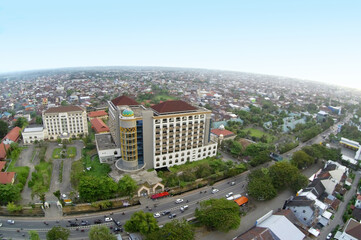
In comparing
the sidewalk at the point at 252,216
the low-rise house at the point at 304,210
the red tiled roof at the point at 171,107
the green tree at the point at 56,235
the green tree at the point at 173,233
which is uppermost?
the red tiled roof at the point at 171,107

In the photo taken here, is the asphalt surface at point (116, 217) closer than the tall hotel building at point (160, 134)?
Yes

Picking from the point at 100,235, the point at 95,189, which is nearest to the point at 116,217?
the point at 95,189

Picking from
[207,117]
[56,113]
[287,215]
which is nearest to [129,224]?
[287,215]

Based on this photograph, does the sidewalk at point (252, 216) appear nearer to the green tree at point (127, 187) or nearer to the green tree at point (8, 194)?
the green tree at point (127, 187)

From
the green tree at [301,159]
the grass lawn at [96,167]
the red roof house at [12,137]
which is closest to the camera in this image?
the grass lawn at [96,167]

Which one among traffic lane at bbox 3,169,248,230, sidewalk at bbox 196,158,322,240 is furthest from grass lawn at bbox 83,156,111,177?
sidewalk at bbox 196,158,322,240

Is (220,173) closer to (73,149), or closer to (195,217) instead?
(195,217)

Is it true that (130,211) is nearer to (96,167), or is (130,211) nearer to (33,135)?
(96,167)

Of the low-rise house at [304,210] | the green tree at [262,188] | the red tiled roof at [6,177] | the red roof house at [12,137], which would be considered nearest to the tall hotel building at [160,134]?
the green tree at [262,188]

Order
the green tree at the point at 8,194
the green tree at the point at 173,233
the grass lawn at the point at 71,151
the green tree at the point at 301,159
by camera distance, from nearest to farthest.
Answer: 1. the green tree at the point at 173,233
2. the green tree at the point at 8,194
3. the green tree at the point at 301,159
4. the grass lawn at the point at 71,151
